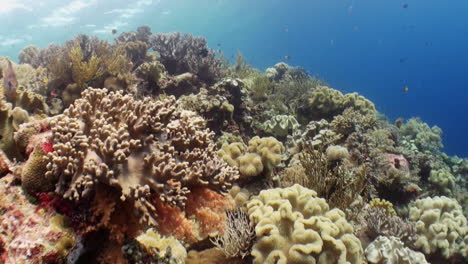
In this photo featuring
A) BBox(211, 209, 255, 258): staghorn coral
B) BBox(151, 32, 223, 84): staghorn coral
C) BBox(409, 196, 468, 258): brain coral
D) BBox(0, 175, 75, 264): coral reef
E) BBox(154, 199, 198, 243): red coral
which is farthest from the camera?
BBox(151, 32, 223, 84): staghorn coral

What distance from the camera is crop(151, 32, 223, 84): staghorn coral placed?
1030 centimetres

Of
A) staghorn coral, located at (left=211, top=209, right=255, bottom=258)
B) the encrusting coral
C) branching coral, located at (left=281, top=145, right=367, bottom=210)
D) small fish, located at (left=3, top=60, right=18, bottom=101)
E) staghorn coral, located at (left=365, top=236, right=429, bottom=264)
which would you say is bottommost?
staghorn coral, located at (left=365, top=236, right=429, bottom=264)

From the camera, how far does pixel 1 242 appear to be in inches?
88.4

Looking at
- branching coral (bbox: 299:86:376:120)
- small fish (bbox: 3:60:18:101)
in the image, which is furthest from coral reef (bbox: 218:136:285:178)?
branching coral (bbox: 299:86:376:120)

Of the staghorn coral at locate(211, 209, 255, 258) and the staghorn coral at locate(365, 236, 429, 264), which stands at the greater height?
the staghorn coral at locate(211, 209, 255, 258)

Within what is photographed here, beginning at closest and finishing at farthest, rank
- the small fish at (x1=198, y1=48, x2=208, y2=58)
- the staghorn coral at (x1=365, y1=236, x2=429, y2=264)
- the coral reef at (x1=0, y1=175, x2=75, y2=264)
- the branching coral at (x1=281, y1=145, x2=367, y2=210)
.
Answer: the coral reef at (x1=0, y1=175, x2=75, y2=264) < the staghorn coral at (x1=365, y1=236, x2=429, y2=264) < the branching coral at (x1=281, y1=145, x2=367, y2=210) < the small fish at (x1=198, y1=48, x2=208, y2=58)

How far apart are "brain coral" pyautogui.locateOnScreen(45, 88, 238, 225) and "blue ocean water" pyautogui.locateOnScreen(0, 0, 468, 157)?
39886mm

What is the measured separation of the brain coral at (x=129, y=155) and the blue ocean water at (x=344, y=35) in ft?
131

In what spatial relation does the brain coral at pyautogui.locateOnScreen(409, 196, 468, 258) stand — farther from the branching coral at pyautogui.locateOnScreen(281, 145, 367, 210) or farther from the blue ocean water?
the blue ocean water

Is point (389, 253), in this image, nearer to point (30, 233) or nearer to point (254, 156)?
point (254, 156)

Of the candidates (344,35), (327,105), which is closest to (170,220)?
(327,105)

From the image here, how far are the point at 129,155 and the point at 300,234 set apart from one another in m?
2.23

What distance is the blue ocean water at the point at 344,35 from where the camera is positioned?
4345 centimetres

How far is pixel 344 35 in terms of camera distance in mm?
154000
